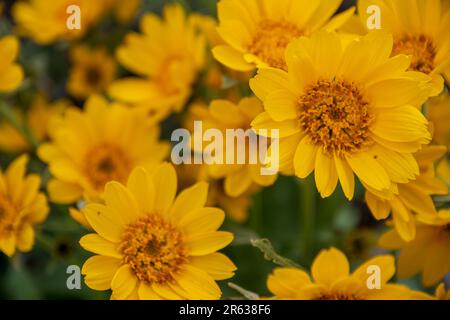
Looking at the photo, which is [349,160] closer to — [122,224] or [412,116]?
[412,116]

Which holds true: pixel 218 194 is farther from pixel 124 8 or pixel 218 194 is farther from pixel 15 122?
pixel 124 8

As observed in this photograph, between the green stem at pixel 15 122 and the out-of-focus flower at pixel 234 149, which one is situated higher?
the green stem at pixel 15 122

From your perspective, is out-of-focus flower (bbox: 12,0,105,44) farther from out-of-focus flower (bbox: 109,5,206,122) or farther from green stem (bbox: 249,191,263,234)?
green stem (bbox: 249,191,263,234)

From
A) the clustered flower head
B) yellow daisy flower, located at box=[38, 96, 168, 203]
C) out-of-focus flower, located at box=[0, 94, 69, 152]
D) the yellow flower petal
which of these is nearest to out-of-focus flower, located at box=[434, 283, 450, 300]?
the clustered flower head

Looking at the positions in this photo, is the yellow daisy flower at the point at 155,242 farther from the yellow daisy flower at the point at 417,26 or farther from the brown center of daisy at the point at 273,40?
the yellow daisy flower at the point at 417,26

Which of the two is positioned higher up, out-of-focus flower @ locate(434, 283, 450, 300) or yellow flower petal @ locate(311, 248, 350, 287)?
yellow flower petal @ locate(311, 248, 350, 287)

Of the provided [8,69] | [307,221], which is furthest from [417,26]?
[8,69]

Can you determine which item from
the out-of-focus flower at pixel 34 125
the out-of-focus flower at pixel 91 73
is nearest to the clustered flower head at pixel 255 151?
the out-of-focus flower at pixel 34 125
